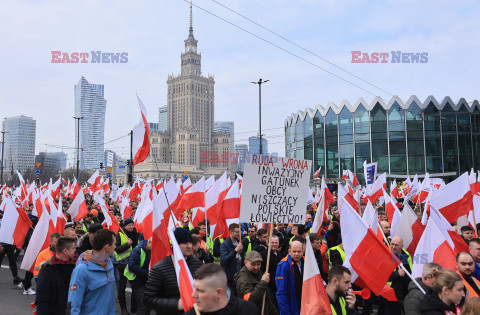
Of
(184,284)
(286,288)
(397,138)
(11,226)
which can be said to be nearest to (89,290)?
(184,284)

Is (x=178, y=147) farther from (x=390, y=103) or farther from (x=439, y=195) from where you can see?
(x=439, y=195)

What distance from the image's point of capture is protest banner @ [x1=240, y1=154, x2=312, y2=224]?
5.13 metres

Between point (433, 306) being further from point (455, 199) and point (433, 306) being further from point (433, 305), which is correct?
point (455, 199)

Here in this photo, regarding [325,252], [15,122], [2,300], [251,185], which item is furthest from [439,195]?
[15,122]

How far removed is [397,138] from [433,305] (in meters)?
48.7

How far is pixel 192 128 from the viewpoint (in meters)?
152

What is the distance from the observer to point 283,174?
544cm

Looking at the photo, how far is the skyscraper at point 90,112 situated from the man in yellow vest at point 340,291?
152229 mm

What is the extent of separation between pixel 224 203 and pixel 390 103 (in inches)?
1791

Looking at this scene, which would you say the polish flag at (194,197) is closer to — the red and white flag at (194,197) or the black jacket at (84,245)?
the red and white flag at (194,197)

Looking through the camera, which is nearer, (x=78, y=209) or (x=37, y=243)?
(x=37, y=243)

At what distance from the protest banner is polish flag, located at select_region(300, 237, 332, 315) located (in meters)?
0.86

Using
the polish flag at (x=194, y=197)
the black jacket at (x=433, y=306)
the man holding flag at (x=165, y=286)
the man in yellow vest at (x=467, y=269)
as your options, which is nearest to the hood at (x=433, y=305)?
the black jacket at (x=433, y=306)

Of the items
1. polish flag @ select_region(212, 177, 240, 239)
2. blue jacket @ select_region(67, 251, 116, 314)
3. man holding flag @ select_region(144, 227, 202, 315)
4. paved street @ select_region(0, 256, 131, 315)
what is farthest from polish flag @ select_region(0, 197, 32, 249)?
man holding flag @ select_region(144, 227, 202, 315)
